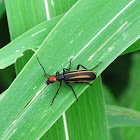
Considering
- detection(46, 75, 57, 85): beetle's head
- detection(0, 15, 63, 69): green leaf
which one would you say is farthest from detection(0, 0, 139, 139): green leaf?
detection(0, 15, 63, 69): green leaf

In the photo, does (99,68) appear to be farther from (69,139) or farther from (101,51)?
(69,139)

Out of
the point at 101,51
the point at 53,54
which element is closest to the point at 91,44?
the point at 101,51

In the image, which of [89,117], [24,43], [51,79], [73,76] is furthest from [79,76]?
[24,43]

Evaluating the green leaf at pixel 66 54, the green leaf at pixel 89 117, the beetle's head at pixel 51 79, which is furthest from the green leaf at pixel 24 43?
the green leaf at pixel 89 117

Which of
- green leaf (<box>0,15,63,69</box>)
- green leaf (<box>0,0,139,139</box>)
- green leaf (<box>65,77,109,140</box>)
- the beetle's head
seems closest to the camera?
green leaf (<box>0,0,139,139</box>)

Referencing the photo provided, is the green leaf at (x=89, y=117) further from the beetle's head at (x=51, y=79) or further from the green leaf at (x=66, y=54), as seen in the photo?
the beetle's head at (x=51, y=79)

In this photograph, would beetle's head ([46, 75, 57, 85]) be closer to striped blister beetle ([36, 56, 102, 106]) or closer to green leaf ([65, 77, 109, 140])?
striped blister beetle ([36, 56, 102, 106])

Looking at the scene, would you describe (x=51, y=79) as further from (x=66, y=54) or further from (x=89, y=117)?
(x=89, y=117)
